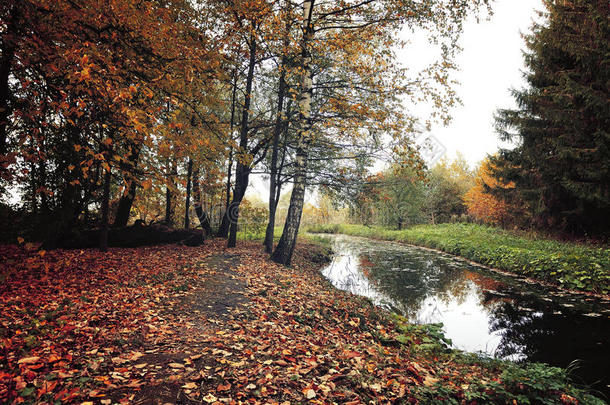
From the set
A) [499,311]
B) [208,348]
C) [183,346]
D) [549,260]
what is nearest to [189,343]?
[183,346]

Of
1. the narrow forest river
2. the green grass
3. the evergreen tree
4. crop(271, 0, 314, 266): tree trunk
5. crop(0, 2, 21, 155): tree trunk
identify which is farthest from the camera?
the evergreen tree

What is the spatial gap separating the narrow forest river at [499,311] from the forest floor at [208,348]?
1426mm

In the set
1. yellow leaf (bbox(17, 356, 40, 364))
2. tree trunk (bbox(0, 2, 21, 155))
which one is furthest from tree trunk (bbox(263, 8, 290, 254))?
yellow leaf (bbox(17, 356, 40, 364))

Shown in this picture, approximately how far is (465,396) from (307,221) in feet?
120

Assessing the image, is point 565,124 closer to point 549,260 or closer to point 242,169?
point 549,260

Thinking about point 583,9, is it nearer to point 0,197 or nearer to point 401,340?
point 401,340

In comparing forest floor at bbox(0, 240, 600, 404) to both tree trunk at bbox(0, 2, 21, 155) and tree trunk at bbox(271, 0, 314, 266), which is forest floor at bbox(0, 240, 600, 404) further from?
tree trunk at bbox(0, 2, 21, 155)

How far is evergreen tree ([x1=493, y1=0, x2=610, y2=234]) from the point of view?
1085cm

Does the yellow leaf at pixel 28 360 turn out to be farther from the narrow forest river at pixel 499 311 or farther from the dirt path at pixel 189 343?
the narrow forest river at pixel 499 311

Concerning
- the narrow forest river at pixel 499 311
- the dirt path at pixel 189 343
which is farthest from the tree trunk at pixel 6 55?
the narrow forest river at pixel 499 311

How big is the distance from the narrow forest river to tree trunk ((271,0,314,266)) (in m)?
2.32

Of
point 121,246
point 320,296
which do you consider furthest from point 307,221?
point 320,296

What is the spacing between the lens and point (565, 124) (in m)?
12.7

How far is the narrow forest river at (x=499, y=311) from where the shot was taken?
4703mm
